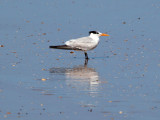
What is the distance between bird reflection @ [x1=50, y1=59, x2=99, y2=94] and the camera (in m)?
14.5

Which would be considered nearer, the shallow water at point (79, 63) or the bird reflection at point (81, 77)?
the shallow water at point (79, 63)

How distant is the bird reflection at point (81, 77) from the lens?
14.5m

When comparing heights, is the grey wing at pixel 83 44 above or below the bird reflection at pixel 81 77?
above

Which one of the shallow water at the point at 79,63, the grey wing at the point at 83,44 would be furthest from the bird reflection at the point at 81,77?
the grey wing at the point at 83,44

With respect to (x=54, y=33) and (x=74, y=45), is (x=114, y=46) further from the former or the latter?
(x=54, y=33)

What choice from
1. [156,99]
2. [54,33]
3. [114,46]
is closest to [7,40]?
[54,33]

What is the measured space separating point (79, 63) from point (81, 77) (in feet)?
8.23

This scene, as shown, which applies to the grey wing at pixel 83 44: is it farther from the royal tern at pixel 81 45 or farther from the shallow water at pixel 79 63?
the shallow water at pixel 79 63

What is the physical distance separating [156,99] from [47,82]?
3.16 metres

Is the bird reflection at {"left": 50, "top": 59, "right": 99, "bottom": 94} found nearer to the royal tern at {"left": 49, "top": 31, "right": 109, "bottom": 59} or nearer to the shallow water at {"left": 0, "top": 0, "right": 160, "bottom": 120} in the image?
the shallow water at {"left": 0, "top": 0, "right": 160, "bottom": 120}

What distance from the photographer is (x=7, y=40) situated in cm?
2219

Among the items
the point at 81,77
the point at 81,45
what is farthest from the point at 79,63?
the point at 81,77

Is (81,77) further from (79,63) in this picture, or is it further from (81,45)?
(81,45)

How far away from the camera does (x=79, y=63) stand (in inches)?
720
